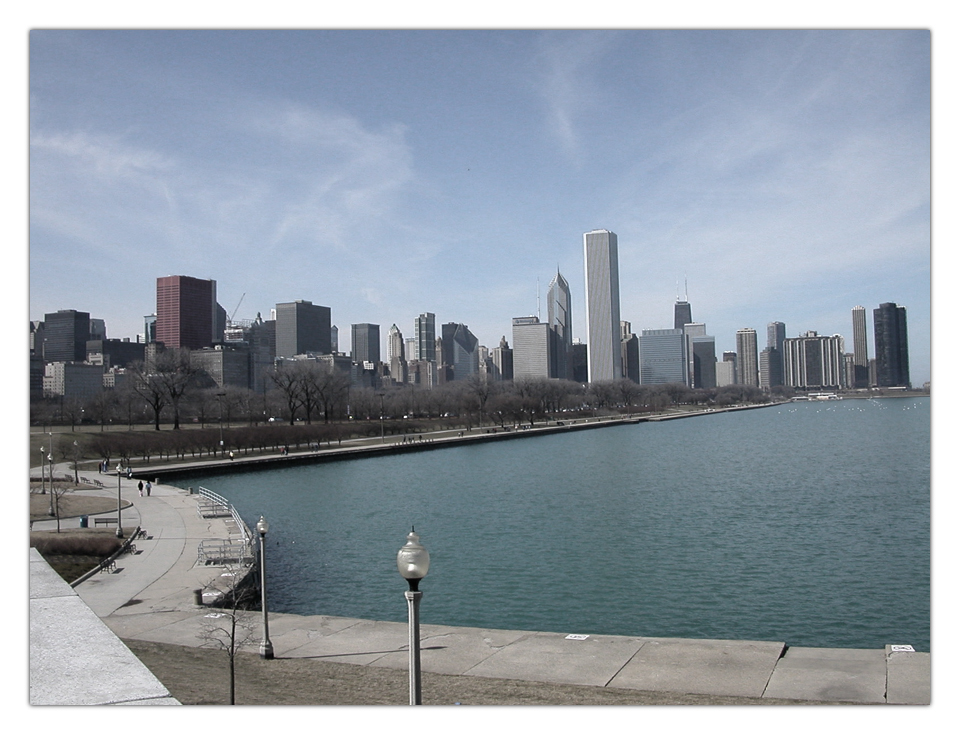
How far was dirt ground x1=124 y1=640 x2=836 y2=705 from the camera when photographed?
30.7 ft

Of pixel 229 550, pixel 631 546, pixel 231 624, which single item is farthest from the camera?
pixel 631 546

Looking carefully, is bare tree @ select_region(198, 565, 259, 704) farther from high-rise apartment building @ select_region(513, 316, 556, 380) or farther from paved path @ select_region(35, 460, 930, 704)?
high-rise apartment building @ select_region(513, 316, 556, 380)

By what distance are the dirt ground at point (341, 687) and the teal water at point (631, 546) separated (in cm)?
645

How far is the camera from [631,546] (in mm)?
25438

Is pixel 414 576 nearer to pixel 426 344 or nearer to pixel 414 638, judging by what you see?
pixel 414 638

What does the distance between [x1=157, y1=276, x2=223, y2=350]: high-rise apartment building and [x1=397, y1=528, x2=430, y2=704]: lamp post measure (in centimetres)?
9232

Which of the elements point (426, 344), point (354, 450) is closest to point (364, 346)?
point (426, 344)

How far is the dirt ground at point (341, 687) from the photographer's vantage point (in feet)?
30.7

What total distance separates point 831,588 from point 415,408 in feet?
333

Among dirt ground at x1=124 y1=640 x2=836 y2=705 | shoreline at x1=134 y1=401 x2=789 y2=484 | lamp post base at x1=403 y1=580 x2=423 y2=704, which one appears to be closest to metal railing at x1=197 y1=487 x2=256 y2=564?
dirt ground at x1=124 y1=640 x2=836 y2=705

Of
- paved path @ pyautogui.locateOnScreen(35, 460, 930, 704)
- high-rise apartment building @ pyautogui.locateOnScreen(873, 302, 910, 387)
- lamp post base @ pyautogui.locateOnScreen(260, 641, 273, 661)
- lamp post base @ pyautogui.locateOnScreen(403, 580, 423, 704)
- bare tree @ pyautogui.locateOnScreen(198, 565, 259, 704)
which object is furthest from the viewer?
high-rise apartment building @ pyautogui.locateOnScreen(873, 302, 910, 387)

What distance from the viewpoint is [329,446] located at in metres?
72.1

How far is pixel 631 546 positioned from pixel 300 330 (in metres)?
133
